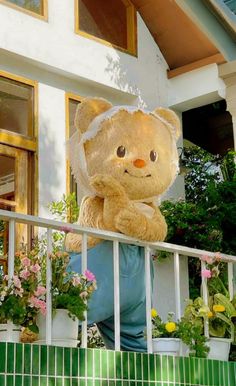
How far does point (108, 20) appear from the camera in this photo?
9312 mm

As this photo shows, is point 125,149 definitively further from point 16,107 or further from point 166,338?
point 16,107

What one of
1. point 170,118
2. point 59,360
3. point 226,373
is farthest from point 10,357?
point 170,118

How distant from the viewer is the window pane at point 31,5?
329 inches

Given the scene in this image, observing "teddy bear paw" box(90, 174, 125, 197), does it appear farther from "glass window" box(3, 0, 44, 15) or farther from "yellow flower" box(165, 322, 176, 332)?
"glass window" box(3, 0, 44, 15)

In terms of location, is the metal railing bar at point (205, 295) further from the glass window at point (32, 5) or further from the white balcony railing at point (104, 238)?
the glass window at point (32, 5)

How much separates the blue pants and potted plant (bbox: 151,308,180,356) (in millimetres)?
177

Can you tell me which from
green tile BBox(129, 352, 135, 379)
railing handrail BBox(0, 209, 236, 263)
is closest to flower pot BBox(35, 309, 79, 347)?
green tile BBox(129, 352, 135, 379)

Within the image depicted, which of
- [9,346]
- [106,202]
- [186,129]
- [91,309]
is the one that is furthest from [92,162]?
[186,129]

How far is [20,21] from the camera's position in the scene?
825cm

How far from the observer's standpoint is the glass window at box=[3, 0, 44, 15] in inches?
329

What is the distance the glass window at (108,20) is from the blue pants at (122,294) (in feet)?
12.4

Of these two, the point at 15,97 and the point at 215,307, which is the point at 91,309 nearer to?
the point at 215,307

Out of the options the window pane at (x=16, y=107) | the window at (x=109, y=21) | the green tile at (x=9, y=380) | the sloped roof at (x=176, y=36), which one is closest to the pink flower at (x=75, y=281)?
the green tile at (x=9, y=380)

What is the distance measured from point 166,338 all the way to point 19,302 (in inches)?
47.2
